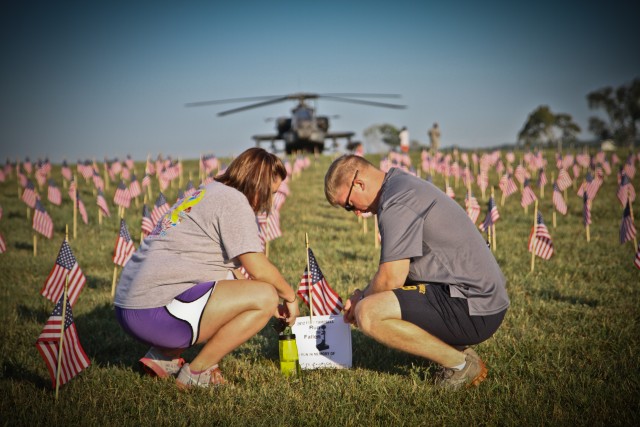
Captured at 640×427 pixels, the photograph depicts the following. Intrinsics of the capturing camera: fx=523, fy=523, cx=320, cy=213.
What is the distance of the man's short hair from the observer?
3721 millimetres

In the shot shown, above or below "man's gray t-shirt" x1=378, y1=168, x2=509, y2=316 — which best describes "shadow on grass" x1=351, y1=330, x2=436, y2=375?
below

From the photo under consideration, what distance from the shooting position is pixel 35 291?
7375mm

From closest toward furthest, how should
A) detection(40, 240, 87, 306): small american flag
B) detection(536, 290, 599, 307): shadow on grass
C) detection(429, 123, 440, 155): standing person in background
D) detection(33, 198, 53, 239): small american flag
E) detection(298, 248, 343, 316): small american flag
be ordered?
detection(298, 248, 343, 316): small american flag → detection(40, 240, 87, 306): small american flag → detection(536, 290, 599, 307): shadow on grass → detection(33, 198, 53, 239): small american flag → detection(429, 123, 440, 155): standing person in background

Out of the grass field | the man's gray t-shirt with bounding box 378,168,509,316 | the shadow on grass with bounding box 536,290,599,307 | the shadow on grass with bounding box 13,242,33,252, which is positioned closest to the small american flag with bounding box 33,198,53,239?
the shadow on grass with bounding box 13,242,33,252

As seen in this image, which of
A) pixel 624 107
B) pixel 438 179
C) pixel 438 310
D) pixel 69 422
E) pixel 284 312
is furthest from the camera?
pixel 624 107

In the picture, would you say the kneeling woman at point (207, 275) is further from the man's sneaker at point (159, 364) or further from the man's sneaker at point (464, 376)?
the man's sneaker at point (464, 376)

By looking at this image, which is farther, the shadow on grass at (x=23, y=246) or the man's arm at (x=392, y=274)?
the shadow on grass at (x=23, y=246)

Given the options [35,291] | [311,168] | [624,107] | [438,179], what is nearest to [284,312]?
[35,291]

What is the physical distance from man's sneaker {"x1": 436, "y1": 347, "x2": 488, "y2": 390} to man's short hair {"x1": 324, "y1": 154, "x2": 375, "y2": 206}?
1.55 m

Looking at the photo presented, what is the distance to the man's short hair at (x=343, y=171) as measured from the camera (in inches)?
146

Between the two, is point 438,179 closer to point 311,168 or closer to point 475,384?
point 311,168

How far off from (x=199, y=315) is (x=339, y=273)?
4270 millimetres

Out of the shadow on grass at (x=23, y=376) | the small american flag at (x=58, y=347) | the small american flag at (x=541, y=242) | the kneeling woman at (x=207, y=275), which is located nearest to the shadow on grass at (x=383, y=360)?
the kneeling woman at (x=207, y=275)

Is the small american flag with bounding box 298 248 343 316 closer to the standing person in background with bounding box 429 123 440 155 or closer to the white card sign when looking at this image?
the white card sign
